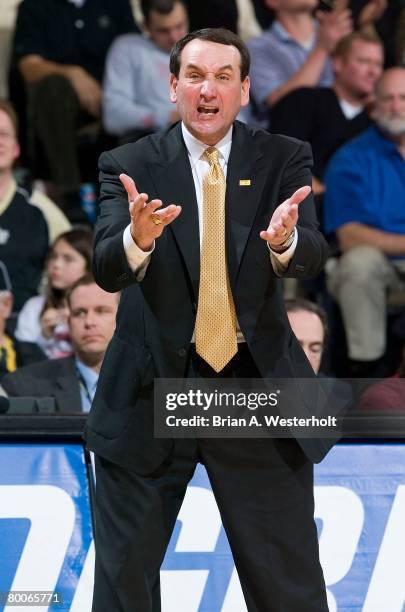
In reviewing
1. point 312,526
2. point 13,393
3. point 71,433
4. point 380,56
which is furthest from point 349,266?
point 312,526

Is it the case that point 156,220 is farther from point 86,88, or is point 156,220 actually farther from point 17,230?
point 86,88

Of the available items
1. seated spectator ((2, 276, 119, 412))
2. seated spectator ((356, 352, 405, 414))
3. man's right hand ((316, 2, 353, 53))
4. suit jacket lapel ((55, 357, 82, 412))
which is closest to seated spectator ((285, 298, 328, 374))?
seated spectator ((356, 352, 405, 414))

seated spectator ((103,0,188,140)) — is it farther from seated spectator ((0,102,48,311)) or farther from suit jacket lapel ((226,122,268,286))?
suit jacket lapel ((226,122,268,286))

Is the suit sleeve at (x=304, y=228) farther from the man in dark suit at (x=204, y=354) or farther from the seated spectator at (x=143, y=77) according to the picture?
the seated spectator at (x=143, y=77)

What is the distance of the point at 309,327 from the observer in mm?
4742

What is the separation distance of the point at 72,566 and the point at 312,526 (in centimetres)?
90

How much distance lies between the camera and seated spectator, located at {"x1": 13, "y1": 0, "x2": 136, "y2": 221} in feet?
22.9

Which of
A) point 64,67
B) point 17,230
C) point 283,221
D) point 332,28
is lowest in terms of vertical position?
point 17,230

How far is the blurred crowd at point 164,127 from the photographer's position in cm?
576

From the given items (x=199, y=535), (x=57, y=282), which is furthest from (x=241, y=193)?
(x=57, y=282)

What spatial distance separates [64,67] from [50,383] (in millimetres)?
3032

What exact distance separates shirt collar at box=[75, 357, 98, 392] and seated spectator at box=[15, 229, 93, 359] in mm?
908

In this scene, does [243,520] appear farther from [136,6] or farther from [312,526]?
[136,6]

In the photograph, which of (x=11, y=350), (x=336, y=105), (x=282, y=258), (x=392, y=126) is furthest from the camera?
(x=336, y=105)
